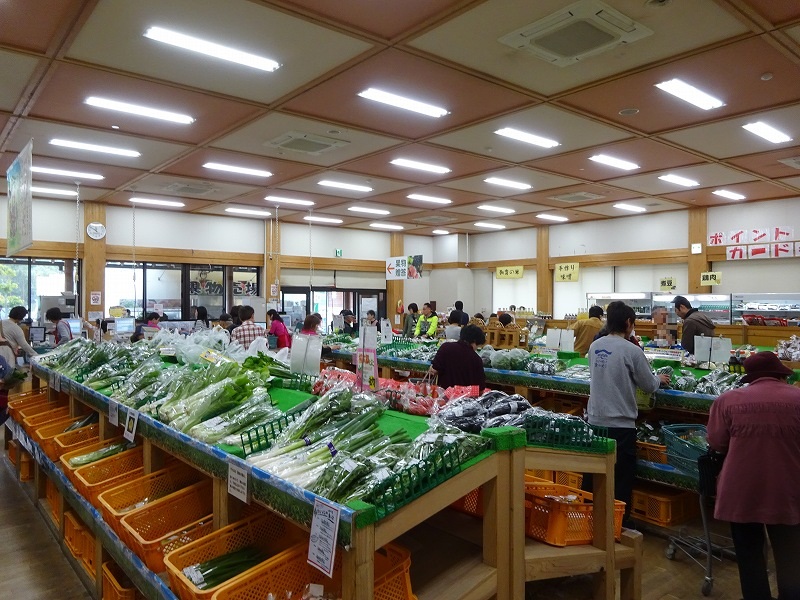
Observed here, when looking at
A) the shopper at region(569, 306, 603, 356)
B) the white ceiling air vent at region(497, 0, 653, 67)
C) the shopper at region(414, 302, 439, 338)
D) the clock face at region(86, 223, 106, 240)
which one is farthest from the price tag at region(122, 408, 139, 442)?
the clock face at region(86, 223, 106, 240)

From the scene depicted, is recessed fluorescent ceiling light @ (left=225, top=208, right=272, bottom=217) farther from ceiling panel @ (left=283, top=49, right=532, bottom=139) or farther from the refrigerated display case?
the refrigerated display case

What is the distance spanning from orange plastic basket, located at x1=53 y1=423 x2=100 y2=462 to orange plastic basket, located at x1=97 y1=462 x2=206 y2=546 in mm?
1109

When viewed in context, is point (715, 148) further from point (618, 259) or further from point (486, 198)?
point (618, 259)

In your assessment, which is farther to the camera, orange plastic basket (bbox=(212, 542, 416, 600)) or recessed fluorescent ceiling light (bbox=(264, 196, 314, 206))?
recessed fluorescent ceiling light (bbox=(264, 196, 314, 206))

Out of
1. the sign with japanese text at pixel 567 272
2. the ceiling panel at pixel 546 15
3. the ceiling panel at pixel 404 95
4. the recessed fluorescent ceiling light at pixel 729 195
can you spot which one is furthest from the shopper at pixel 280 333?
the recessed fluorescent ceiling light at pixel 729 195

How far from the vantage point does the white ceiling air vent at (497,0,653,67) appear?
163 inches

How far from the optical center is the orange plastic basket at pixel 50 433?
4.12 m

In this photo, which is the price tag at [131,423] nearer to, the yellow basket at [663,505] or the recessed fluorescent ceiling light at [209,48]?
the recessed fluorescent ceiling light at [209,48]

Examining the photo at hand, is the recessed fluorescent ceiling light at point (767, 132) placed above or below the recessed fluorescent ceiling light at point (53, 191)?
above

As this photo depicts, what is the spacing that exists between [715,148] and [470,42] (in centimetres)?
495

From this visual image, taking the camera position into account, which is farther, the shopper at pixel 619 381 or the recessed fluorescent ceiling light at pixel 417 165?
the recessed fluorescent ceiling light at pixel 417 165

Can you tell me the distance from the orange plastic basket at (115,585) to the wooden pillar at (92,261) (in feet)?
31.9

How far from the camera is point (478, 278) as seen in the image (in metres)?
17.5

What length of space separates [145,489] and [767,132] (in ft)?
26.0
